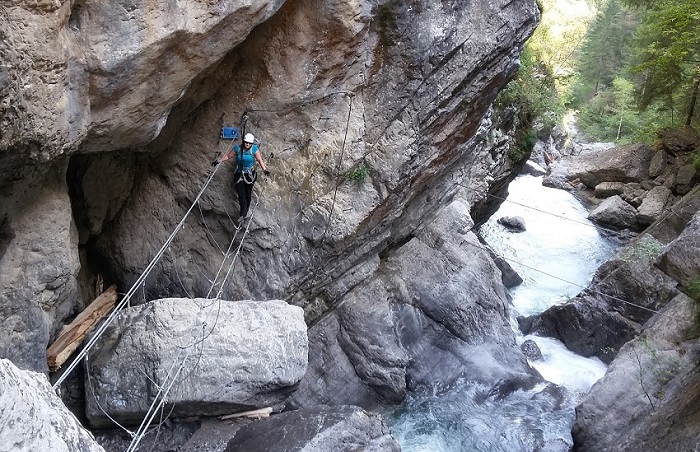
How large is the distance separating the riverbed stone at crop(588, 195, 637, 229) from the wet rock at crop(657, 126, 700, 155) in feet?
6.32

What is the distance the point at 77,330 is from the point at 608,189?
16.2 meters

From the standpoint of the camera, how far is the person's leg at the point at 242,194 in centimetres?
782

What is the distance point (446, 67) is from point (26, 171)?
5793mm

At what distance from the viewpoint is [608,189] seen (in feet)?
59.8

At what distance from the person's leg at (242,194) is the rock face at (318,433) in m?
2.80

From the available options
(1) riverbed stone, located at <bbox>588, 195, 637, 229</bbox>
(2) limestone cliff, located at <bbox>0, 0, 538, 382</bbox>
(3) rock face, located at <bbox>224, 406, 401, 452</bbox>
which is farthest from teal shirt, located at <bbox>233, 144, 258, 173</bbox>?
(1) riverbed stone, located at <bbox>588, 195, 637, 229</bbox>

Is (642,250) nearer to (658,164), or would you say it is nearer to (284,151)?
(658,164)

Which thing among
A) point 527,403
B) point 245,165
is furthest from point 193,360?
point 527,403

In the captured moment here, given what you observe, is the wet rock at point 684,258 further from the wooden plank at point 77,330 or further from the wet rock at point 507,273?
the wooden plank at point 77,330

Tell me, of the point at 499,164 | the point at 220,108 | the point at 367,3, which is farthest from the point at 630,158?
the point at 220,108

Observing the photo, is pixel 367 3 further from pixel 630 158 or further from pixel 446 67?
pixel 630 158

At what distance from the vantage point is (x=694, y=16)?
13.4 metres

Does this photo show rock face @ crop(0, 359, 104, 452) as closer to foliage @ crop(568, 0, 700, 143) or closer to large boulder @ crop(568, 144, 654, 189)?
foliage @ crop(568, 0, 700, 143)

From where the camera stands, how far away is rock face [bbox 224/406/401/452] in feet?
20.4
